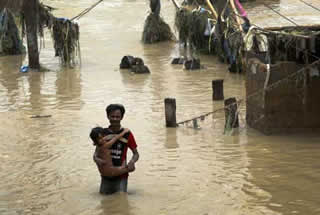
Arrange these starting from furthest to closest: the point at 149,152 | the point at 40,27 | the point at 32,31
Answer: the point at 40,27 < the point at 32,31 < the point at 149,152

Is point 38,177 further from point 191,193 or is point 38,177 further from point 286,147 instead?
point 286,147

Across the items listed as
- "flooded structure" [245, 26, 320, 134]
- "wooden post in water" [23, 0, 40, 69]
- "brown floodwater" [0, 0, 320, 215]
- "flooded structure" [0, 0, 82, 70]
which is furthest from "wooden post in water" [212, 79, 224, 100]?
"wooden post in water" [23, 0, 40, 69]

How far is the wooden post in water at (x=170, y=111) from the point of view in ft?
36.5

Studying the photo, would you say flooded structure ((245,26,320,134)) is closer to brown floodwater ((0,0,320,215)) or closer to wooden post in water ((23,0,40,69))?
brown floodwater ((0,0,320,215))

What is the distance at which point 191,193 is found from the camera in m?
7.84

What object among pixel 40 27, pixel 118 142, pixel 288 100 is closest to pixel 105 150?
pixel 118 142

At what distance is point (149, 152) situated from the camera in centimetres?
1004

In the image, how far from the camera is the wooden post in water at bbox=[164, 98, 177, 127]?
438 inches

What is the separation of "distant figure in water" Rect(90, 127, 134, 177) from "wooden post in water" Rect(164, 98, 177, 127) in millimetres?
4116

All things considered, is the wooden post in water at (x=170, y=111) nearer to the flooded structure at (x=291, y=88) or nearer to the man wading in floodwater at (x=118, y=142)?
the flooded structure at (x=291, y=88)

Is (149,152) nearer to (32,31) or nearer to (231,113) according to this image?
(231,113)

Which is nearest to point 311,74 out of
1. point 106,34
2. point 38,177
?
point 38,177

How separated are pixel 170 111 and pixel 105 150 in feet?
14.5

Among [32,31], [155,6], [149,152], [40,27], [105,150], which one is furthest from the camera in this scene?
[155,6]
